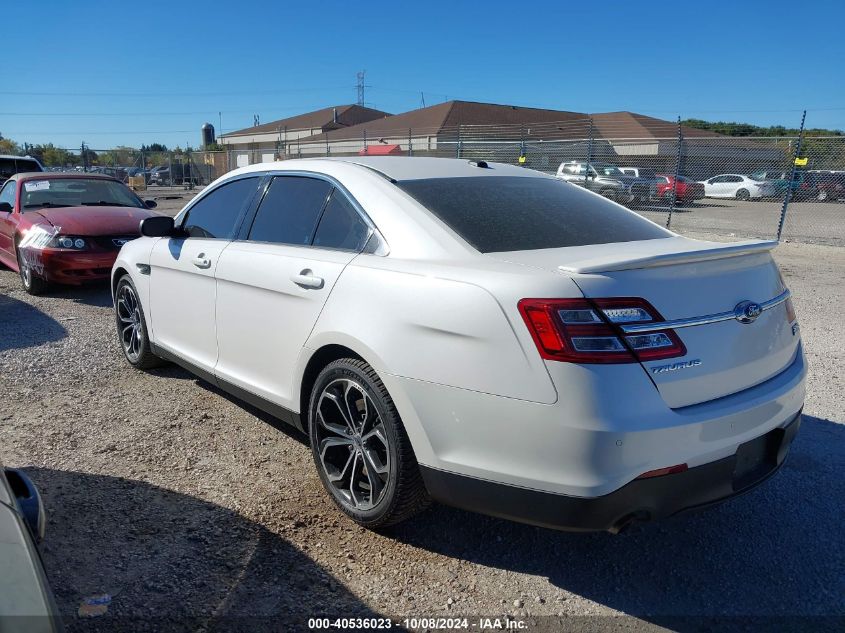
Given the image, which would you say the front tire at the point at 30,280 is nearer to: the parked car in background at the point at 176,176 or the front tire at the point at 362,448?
the front tire at the point at 362,448

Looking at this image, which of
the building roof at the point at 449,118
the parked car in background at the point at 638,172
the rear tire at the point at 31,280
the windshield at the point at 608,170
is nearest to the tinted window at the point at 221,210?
the rear tire at the point at 31,280

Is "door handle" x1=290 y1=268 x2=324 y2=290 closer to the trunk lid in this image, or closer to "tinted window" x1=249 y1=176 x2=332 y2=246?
"tinted window" x1=249 y1=176 x2=332 y2=246

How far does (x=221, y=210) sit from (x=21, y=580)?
2962 millimetres

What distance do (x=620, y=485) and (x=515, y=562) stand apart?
32.1 inches

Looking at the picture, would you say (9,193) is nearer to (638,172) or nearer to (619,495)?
(619,495)

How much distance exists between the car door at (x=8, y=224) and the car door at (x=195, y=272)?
5.10m

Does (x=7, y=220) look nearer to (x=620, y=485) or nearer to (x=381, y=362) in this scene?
(x=381, y=362)

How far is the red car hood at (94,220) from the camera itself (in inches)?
300

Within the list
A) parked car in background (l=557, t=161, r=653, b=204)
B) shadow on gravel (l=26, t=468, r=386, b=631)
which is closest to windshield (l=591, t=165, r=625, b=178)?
parked car in background (l=557, t=161, r=653, b=204)

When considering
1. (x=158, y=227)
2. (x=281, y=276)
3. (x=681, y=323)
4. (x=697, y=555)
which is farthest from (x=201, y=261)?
(x=697, y=555)

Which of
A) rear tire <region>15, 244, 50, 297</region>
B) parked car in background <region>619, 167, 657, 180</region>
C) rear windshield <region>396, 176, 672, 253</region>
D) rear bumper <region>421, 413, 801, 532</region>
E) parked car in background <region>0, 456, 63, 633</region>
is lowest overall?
rear tire <region>15, 244, 50, 297</region>

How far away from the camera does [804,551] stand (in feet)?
9.39

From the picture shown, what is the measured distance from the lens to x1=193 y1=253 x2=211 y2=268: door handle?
3.92 meters

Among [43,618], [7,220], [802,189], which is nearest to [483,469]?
[43,618]
